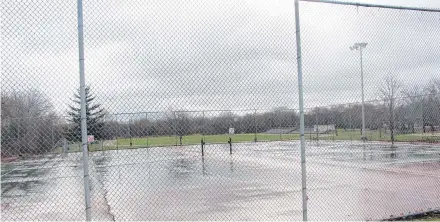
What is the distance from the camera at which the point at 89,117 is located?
17.8ft

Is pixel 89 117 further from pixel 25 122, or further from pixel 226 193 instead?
pixel 226 193

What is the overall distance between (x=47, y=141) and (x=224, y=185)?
8003 mm

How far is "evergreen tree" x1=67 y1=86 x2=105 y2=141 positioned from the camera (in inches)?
205

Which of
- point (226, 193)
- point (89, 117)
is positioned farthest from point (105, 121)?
point (226, 193)

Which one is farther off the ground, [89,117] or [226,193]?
[89,117]

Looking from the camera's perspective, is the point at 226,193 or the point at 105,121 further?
the point at 226,193

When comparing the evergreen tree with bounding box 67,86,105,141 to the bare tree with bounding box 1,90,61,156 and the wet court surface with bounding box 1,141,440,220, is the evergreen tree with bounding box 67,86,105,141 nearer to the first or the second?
the bare tree with bounding box 1,90,61,156

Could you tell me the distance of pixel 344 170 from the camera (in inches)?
634

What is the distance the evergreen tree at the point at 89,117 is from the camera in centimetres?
521

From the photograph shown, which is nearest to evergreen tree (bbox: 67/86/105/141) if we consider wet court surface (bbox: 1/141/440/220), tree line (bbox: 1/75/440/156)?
tree line (bbox: 1/75/440/156)

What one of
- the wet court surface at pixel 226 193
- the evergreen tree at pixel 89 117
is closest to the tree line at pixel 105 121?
the evergreen tree at pixel 89 117

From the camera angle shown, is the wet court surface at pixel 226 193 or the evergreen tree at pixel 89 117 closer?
the evergreen tree at pixel 89 117

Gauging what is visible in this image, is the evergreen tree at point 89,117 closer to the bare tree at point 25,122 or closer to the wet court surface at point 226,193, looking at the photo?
the bare tree at point 25,122

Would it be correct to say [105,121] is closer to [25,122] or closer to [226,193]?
[25,122]
